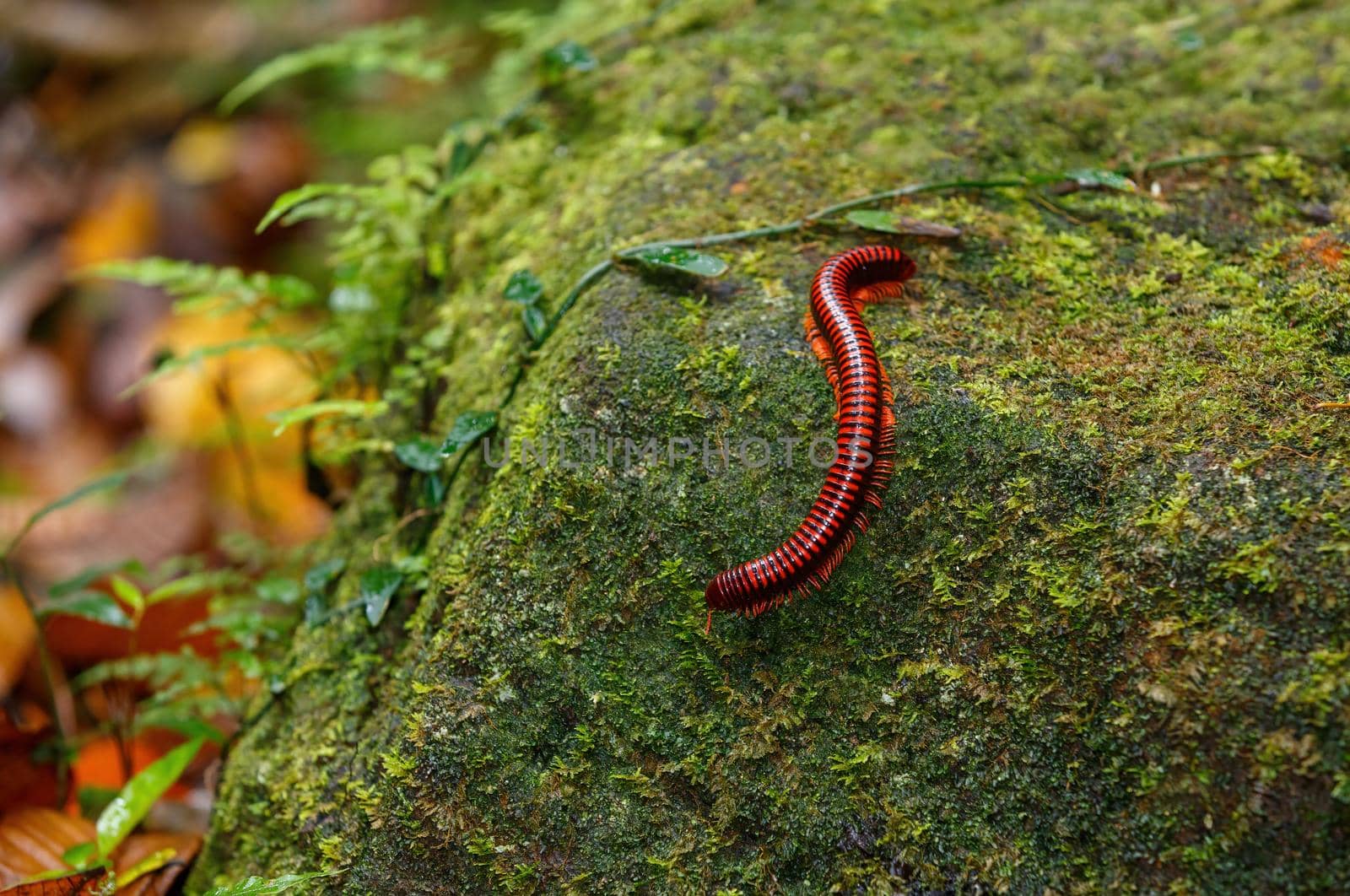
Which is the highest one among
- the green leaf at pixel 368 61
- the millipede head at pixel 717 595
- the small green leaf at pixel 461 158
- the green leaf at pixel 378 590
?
the green leaf at pixel 368 61

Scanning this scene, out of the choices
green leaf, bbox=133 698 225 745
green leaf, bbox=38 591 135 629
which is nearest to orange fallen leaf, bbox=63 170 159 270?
green leaf, bbox=38 591 135 629

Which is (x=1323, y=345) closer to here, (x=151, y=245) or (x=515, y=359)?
(x=515, y=359)

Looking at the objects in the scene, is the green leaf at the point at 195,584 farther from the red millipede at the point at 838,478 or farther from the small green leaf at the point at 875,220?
the small green leaf at the point at 875,220

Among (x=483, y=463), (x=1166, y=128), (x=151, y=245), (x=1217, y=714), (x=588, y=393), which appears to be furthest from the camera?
(x=151, y=245)

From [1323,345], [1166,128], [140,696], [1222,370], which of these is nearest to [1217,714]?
[1222,370]

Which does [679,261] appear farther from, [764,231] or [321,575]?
[321,575]

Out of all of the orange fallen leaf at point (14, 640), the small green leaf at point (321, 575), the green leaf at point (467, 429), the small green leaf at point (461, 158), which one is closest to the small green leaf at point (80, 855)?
the small green leaf at point (321, 575)
